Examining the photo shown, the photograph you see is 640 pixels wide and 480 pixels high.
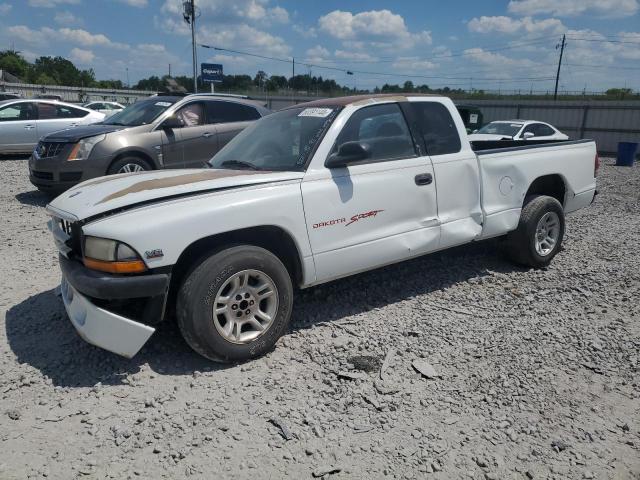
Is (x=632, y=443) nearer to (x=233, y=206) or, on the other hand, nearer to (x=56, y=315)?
(x=233, y=206)

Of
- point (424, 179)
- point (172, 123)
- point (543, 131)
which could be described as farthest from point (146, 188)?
point (543, 131)

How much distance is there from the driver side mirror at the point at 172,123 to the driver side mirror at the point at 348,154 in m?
5.33

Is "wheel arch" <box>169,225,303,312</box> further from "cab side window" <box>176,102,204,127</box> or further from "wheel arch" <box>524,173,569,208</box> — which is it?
"cab side window" <box>176,102,204,127</box>

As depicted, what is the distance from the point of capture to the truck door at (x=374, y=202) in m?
3.85

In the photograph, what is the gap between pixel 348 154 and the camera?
12.6ft

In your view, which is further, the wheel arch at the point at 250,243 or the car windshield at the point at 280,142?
the car windshield at the point at 280,142

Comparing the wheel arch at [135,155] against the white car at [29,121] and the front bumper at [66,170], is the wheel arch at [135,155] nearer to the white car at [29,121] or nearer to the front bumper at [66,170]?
the front bumper at [66,170]

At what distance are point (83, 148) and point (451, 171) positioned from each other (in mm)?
5912

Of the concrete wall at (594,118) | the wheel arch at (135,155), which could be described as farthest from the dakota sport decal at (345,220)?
the concrete wall at (594,118)

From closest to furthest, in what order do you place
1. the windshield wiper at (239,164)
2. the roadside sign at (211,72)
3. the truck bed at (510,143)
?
the windshield wiper at (239,164)
the truck bed at (510,143)
the roadside sign at (211,72)

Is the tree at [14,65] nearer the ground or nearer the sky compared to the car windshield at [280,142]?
nearer the sky

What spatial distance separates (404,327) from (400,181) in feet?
3.88

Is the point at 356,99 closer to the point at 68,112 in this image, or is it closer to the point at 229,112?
the point at 229,112

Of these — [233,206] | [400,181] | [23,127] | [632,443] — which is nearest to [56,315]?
[233,206]
